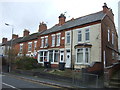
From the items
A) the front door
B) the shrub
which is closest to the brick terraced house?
the front door

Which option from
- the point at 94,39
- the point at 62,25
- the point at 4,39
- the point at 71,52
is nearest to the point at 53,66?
the point at 71,52

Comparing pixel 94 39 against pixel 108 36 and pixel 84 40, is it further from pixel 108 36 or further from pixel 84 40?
pixel 108 36

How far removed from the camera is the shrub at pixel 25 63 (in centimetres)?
2714

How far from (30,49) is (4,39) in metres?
24.9

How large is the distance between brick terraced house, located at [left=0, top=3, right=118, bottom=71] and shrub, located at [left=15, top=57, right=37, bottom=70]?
326cm

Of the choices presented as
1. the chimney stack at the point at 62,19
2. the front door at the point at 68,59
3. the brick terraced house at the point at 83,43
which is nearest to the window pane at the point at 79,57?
the brick terraced house at the point at 83,43

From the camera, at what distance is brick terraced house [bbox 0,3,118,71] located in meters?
21.6

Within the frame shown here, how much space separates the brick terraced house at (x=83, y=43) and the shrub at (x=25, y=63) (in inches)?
128

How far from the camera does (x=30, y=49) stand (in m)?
37.7

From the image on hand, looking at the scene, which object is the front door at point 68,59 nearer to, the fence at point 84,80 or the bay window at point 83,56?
the bay window at point 83,56

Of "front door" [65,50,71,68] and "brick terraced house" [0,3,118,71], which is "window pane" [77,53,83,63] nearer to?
"brick terraced house" [0,3,118,71]

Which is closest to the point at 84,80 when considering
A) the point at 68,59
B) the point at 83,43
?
the point at 83,43

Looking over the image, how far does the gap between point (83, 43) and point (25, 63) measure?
413 inches

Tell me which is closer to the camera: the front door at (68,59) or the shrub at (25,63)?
the front door at (68,59)
